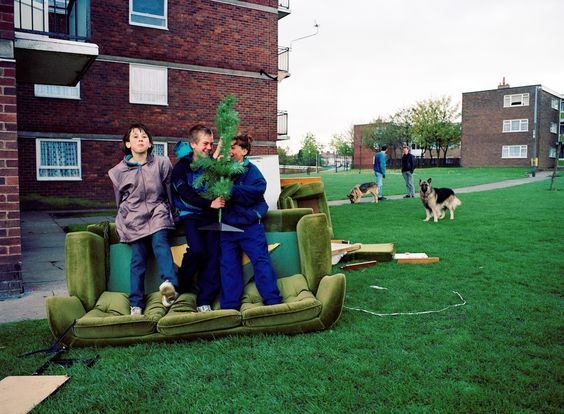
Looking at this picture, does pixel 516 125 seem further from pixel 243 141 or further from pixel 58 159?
pixel 243 141

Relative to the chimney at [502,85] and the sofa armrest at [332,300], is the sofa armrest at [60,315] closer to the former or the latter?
the sofa armrest at [332,300]

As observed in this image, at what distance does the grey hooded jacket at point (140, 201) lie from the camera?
15.4 feet

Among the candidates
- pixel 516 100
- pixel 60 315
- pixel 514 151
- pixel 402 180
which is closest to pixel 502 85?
pixel 516 100

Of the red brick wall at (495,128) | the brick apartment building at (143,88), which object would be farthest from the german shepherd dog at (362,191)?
the red brick wall at (495,128)

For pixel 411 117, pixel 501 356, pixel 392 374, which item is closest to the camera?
pixel 392 374

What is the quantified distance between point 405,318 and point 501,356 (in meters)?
1.09

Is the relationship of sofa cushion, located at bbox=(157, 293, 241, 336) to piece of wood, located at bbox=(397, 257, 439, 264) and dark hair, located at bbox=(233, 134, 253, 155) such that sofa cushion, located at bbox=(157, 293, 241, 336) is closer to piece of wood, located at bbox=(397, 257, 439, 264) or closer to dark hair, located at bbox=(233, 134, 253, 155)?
dark hair, located at bbox=(233, 134, 253, 155)

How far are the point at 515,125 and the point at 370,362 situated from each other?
55.6 meters

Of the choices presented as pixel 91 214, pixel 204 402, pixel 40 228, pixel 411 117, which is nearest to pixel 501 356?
pixel 204 402

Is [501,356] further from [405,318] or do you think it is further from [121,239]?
[121,239]

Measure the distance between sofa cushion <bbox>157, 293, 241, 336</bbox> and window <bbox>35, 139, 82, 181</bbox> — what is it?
47.7 ft

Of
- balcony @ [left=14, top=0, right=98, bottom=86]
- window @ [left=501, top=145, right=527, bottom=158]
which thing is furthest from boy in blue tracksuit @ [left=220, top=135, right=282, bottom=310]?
window @ [left=501, top=145, right=527, bottom=158]

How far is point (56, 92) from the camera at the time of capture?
16.8 m

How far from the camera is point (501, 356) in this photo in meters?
3.66
